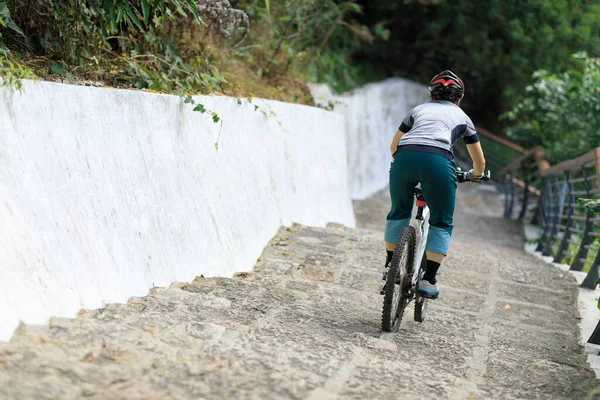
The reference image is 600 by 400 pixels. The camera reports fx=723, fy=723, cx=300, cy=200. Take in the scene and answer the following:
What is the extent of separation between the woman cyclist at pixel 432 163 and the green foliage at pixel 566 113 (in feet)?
18.1

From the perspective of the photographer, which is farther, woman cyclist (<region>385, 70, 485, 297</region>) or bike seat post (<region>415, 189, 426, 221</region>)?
bike seat post (<region>415, 189, 426, 221</region>)

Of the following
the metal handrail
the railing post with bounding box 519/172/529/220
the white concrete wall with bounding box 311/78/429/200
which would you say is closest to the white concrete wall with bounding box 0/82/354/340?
the metal handrail

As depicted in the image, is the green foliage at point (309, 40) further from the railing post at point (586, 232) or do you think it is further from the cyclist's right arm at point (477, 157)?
the railing post at point (586, 232)

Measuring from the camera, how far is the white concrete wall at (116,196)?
309 centimetres

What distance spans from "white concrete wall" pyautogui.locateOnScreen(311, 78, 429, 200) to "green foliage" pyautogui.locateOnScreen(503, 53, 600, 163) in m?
3.28

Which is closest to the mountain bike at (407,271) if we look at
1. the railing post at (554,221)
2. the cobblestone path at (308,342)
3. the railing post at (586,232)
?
the cobblestone path at (308,342)

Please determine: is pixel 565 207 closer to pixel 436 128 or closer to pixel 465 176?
pixel 465 176

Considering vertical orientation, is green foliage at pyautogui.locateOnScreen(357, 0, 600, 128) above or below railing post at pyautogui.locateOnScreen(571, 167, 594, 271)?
above

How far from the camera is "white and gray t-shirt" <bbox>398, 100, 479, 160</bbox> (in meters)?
4.29

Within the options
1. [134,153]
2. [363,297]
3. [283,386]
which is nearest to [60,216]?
[134,153]

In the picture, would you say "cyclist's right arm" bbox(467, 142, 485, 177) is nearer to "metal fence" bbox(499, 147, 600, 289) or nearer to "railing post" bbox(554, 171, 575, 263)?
"metal fence" bbox(499, 147, 600, 289)

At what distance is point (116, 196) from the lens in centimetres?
390

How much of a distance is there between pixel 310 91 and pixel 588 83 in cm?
401

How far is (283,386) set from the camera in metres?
2.77
